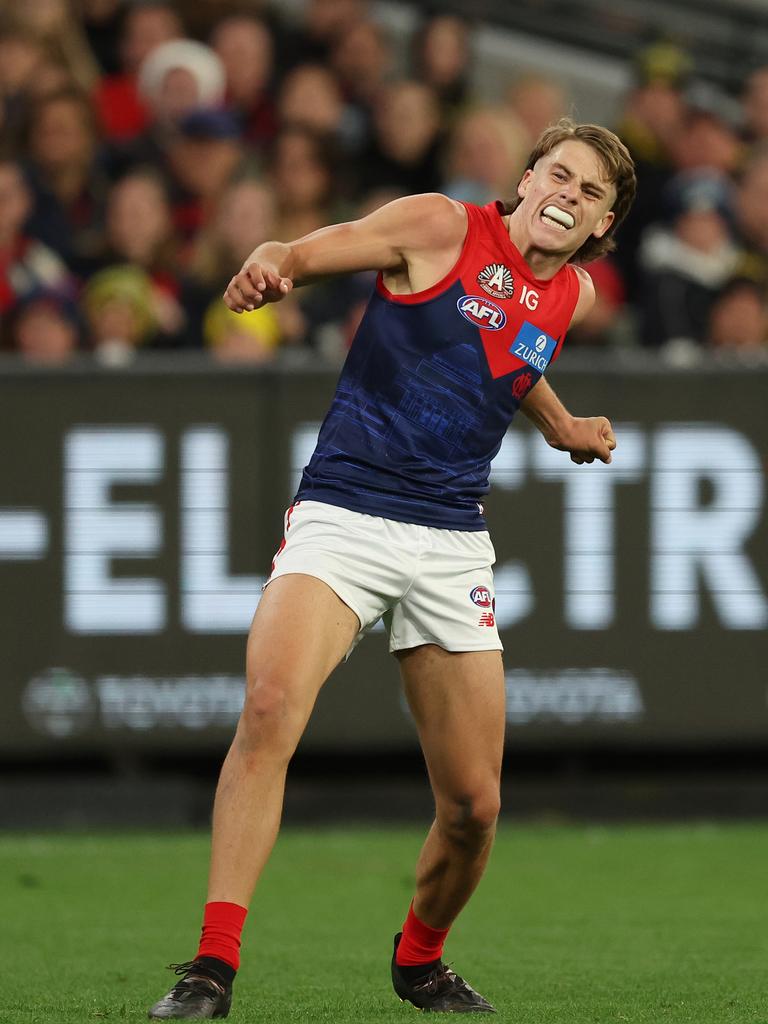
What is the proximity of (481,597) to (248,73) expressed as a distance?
25.8 feet

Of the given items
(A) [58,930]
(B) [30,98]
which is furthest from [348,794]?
(B) [30,98]

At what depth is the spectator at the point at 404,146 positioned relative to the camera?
40.3 feet

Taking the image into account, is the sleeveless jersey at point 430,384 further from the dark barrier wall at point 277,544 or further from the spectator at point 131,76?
the spectator at point 131,76

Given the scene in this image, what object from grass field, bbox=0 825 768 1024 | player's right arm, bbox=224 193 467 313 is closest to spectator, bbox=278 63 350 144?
→ grass field, bbox=0 825 768 1024

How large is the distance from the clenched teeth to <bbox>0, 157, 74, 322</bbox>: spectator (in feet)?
17.6

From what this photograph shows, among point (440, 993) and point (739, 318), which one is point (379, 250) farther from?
point (739, 318)

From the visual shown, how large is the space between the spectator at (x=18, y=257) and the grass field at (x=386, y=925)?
2.88 metres

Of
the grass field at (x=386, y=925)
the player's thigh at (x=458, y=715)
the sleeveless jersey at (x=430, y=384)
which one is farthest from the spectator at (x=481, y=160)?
the player's thigh at (x=458, y=715)

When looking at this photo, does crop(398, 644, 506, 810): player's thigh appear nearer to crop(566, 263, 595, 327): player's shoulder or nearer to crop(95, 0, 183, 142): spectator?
crop(566, 263, 595, 327): player's shoulder

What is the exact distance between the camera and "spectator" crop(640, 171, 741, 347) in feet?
36.2

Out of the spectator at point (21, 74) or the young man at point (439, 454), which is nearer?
the young man at point (439, 454)

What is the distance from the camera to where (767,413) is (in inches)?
390

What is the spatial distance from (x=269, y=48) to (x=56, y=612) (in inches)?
198

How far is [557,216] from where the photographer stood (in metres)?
5.26
